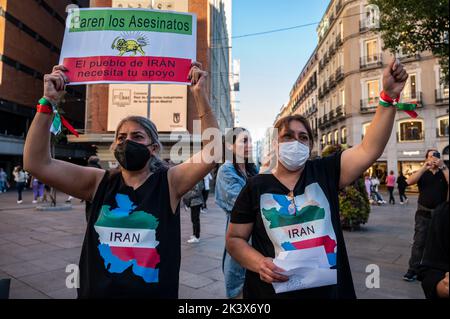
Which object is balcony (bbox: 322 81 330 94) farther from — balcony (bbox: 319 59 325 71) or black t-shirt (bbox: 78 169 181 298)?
black t-shirt (bbox: 78 169 181 298)

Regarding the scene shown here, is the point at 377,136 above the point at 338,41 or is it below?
below

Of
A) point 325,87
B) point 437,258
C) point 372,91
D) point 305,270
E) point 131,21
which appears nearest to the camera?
point 437,258

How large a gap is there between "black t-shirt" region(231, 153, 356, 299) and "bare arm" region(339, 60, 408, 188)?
0.07 metres

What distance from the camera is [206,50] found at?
75.3 feet

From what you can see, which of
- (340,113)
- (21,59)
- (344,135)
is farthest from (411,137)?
(21,59)

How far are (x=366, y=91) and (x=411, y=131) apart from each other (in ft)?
18.6

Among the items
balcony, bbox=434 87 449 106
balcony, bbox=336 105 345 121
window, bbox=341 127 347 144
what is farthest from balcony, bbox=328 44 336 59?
balcony, bbox=434 87 449 106

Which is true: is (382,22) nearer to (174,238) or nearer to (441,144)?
(174,238)

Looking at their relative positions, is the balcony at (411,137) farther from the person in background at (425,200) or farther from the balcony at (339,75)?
the person in background at (425,200)

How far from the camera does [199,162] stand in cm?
183

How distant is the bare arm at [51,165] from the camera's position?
1689 millimetres

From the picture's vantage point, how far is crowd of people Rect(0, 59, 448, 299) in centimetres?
159

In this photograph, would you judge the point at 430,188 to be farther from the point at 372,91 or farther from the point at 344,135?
the point at 344,135

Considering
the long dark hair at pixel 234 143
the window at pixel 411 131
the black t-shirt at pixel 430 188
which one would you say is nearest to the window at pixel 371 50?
the window at pixel 411 131
